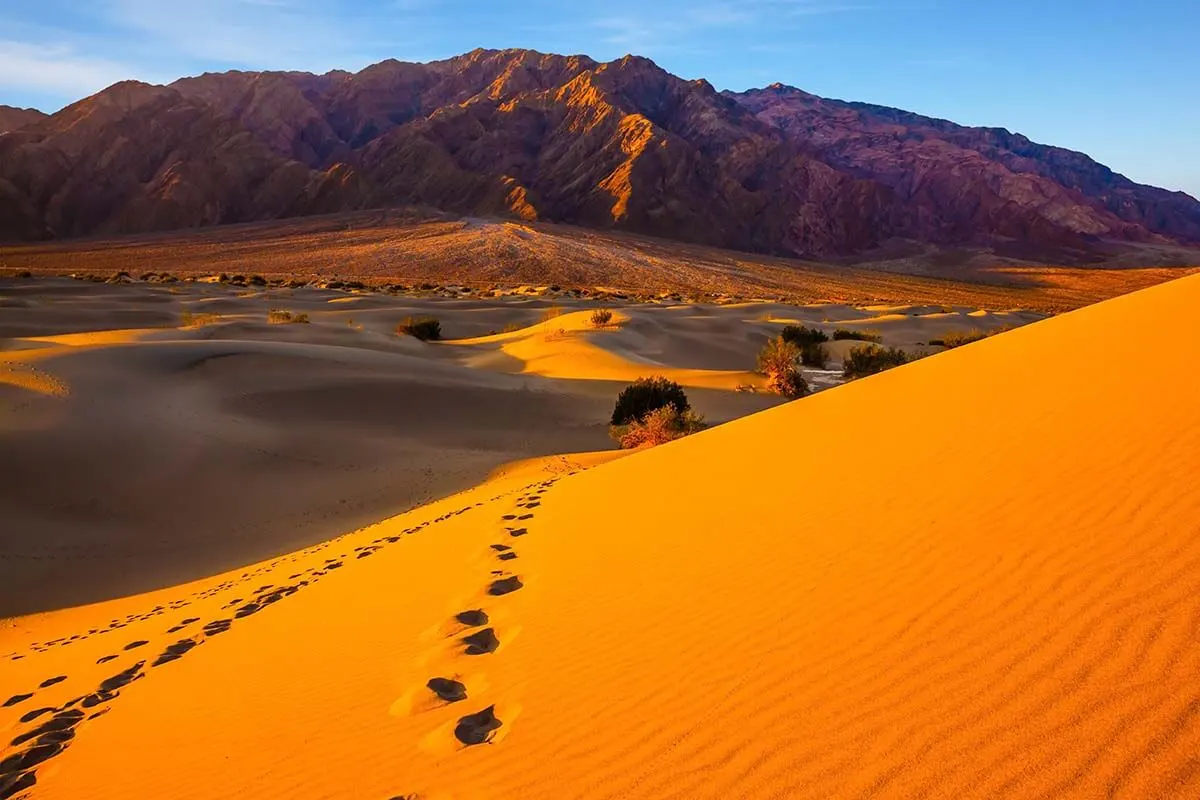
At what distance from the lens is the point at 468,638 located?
4.68 m

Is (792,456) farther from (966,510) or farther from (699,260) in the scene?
(699,260)

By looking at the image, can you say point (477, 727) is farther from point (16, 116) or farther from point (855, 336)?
point (16, 116)

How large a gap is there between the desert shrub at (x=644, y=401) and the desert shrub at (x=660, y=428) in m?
0.62

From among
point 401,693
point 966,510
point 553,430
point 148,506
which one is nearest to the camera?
point 401,693

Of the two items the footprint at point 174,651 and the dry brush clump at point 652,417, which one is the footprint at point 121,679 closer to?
the footprint at point 174,651

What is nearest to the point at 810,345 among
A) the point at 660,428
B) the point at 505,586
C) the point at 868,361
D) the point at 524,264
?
the point at 868,361

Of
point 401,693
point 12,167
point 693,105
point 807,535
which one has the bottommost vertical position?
point 401,693

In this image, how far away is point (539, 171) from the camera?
108m

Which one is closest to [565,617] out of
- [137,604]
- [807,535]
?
[807,535]

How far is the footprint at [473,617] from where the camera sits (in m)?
4.92

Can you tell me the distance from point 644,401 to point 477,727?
34.9 ft

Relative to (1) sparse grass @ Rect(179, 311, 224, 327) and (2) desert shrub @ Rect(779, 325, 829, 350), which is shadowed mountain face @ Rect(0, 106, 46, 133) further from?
(2) desert shrub @ Rect(779, 325, 829, 350)

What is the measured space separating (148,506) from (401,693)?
24.5ft

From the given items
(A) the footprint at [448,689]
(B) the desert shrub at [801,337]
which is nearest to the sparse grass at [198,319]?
(B) the desert shrub at [801,337]
